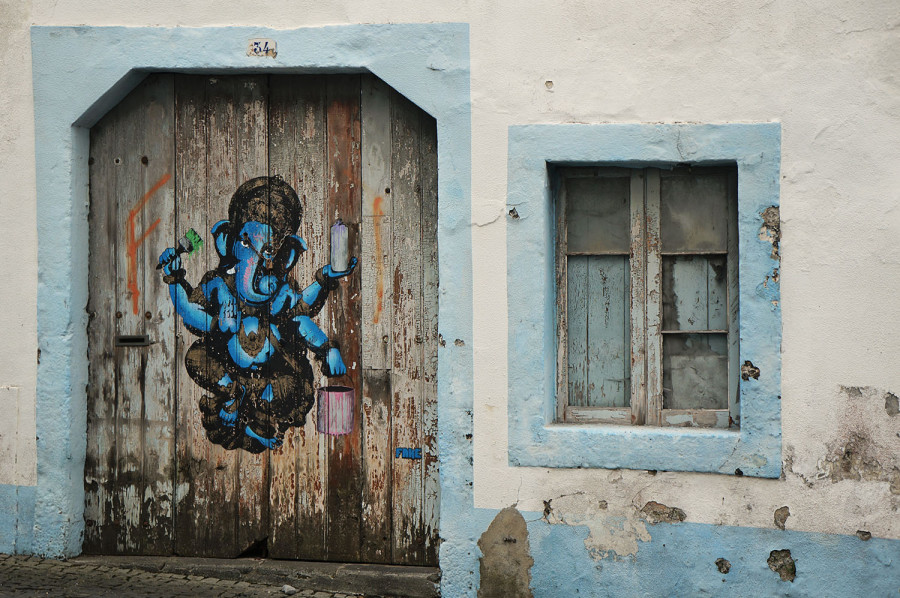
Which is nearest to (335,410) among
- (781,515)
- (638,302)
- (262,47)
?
(638,302)

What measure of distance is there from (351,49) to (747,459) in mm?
2622

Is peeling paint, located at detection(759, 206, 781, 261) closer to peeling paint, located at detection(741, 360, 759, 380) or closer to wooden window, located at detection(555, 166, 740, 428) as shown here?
wooden window, located at detection(555, 166, 740, 428)

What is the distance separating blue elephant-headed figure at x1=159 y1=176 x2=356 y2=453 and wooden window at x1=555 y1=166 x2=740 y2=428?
3.82 ft

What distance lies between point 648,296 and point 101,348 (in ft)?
9.34

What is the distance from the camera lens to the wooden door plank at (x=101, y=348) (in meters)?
4.29

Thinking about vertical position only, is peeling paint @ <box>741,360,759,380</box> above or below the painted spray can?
below

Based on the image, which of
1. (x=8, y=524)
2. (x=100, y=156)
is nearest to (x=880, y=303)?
(x=100, y=156)

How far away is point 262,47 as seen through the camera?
3.93 metres

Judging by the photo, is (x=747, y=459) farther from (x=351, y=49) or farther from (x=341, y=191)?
(x=351, y=49)

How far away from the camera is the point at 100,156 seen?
429 centimetres

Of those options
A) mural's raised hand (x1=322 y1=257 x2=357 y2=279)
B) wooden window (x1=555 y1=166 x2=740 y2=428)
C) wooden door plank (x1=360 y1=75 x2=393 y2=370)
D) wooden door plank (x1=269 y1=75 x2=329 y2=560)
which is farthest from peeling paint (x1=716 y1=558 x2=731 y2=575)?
mural's raised hand (x1=322 y1=257 x2=357 y2=279)

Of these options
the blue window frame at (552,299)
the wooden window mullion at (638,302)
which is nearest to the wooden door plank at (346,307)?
the blue window frame at (552,299)

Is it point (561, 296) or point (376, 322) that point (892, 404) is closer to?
point (561, 296)

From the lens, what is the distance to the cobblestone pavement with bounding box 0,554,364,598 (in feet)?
12.4
